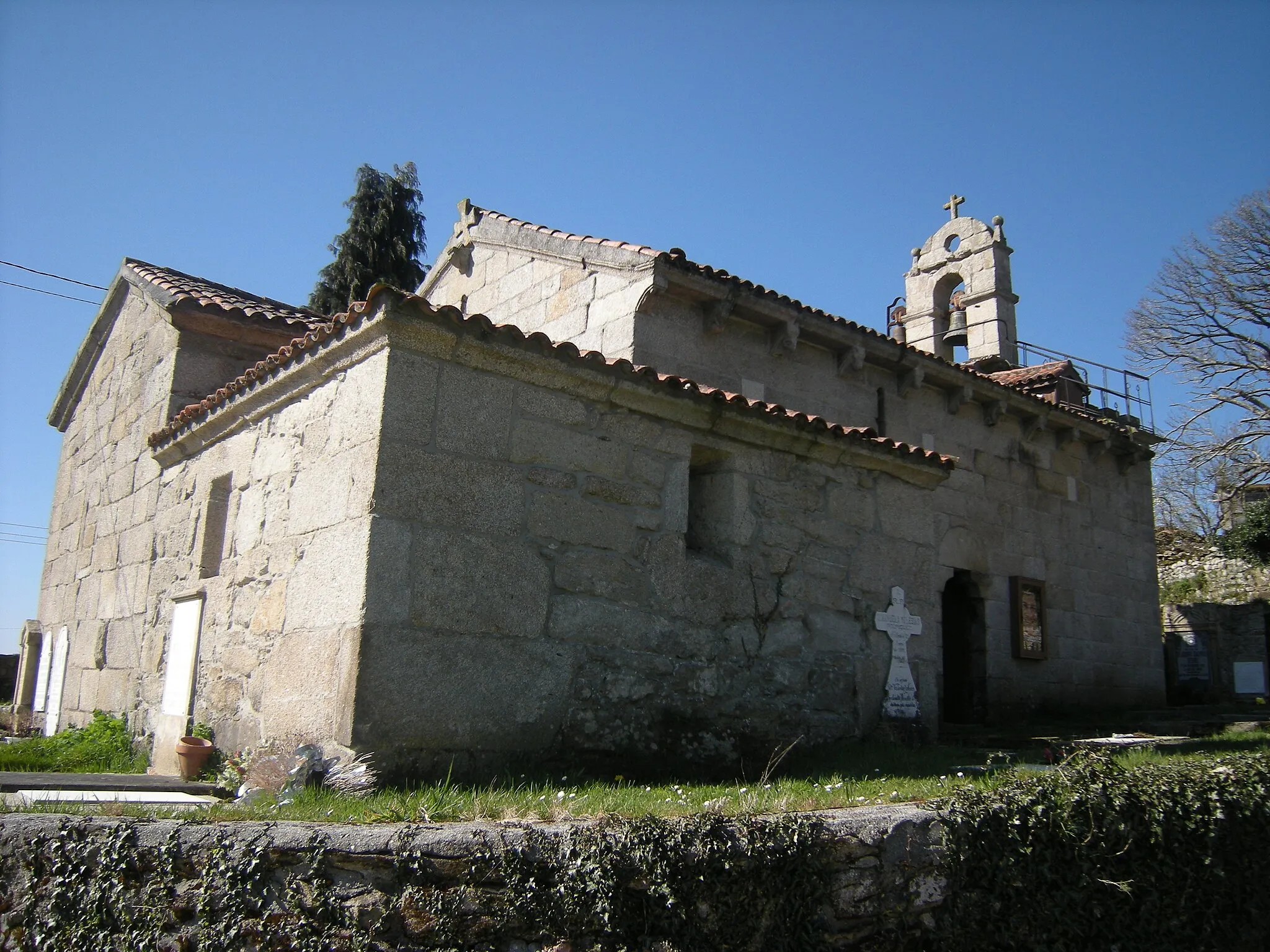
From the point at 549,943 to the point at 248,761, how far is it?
2.76 metres

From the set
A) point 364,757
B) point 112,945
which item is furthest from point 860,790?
point 112,945

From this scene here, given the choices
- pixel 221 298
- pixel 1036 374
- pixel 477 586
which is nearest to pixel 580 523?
pixel 477 586

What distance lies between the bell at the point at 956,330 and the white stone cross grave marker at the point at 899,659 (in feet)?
28.7

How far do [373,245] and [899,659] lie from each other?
61.3 feet

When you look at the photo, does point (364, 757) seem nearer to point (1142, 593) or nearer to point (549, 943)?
point (549, 943)

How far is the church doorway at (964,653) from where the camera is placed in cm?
1141

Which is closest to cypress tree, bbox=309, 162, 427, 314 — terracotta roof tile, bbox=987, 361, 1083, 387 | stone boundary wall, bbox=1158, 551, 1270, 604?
terracotta roof tile, bbox=987, 361, 1083, 387

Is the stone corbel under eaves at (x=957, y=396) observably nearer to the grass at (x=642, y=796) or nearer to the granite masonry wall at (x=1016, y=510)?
the granite masonry wall at (x=1016, y=510)

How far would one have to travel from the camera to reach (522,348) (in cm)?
531

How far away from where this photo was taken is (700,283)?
9.30 meters

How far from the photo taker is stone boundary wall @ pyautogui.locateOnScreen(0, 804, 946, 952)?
129 inches

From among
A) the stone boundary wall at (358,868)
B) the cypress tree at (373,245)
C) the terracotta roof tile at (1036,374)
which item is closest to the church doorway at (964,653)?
the terracotta roof tile at (1036,374)

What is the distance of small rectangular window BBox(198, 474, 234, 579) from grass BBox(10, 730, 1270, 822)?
2.39 meters

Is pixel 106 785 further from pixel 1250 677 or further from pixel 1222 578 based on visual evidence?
pixel 1222 578
